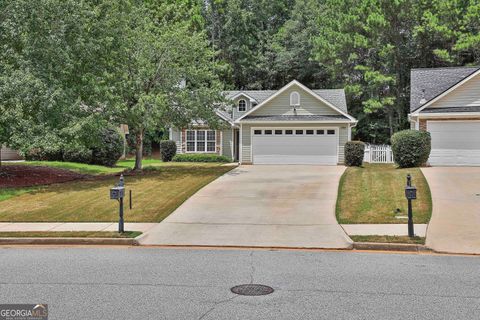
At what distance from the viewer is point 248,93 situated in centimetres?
3900

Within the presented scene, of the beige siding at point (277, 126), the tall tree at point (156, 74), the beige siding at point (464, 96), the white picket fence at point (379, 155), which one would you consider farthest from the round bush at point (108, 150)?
the beige siding at point (464, 96)

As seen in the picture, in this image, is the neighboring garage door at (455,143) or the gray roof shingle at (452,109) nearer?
the gray roof shingle at (452,109)

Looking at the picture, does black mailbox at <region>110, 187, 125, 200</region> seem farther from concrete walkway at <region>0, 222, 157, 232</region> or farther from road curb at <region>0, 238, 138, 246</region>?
concrete walkway at <region>0, 222, 157, 232</region>

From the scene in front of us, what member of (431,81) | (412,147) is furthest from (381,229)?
(431,81)

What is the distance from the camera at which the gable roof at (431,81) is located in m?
28.7

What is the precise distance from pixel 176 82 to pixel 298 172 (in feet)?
26.6

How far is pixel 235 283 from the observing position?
25.3 ft

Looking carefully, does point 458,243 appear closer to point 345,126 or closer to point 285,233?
point 285,233

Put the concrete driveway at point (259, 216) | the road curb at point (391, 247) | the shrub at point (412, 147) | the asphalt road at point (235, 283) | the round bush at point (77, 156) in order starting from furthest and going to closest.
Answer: the round bush at point (77, 156), the shrub at point (412, 147), the concrete driveway at point (259, 216), the road curb at point (391, 247), the asphalt road at point (235, 283)

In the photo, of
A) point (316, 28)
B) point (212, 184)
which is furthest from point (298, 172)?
point (316, 28)

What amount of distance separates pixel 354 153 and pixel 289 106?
5.74 metres

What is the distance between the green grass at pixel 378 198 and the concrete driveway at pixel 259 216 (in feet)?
1.48

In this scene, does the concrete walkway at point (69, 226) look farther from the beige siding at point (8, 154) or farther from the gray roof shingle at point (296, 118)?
the beige siding at point (8, 154)

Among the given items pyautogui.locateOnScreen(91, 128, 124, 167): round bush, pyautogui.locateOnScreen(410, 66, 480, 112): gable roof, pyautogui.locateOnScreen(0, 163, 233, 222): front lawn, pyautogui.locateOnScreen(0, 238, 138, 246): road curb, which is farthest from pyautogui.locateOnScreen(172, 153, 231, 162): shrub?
pyautogui.locateOnScreen(0, 238, 138, 246): road curb
